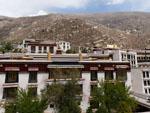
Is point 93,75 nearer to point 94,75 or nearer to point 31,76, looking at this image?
point 94,75

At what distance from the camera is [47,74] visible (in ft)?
124

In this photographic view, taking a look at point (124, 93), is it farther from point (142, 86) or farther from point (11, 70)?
point (142, 86)

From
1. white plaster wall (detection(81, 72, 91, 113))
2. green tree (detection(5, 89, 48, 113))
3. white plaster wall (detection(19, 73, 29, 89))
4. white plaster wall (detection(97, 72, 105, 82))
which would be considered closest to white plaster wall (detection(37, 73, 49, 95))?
white plaster wall (detection(19, 73, 29, 89))

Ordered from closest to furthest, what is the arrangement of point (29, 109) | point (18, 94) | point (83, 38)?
point (29, 109), point (18, 94), point (83, 38)

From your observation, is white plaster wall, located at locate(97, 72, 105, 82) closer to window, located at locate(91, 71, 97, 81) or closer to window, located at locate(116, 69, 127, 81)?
window, located at locate(91, 71, 97, 81)

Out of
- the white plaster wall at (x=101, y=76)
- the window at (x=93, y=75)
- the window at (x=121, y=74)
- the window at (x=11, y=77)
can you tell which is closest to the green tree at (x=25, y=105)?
the window at (x=11, y=77)

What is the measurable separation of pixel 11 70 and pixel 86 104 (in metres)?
12.2

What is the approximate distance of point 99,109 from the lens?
33.8 metres

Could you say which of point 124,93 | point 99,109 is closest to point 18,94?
point 99,109

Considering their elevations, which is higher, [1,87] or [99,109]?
[1,87]

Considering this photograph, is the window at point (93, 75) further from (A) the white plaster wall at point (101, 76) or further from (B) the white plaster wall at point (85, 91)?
(B) the white plaster wall at point (85, 91)

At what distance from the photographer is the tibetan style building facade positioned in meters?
35.3

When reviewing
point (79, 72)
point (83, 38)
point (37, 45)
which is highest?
point (83, 38)

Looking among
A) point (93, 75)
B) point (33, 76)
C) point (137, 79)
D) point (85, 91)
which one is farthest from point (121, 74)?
point (137, 79)
